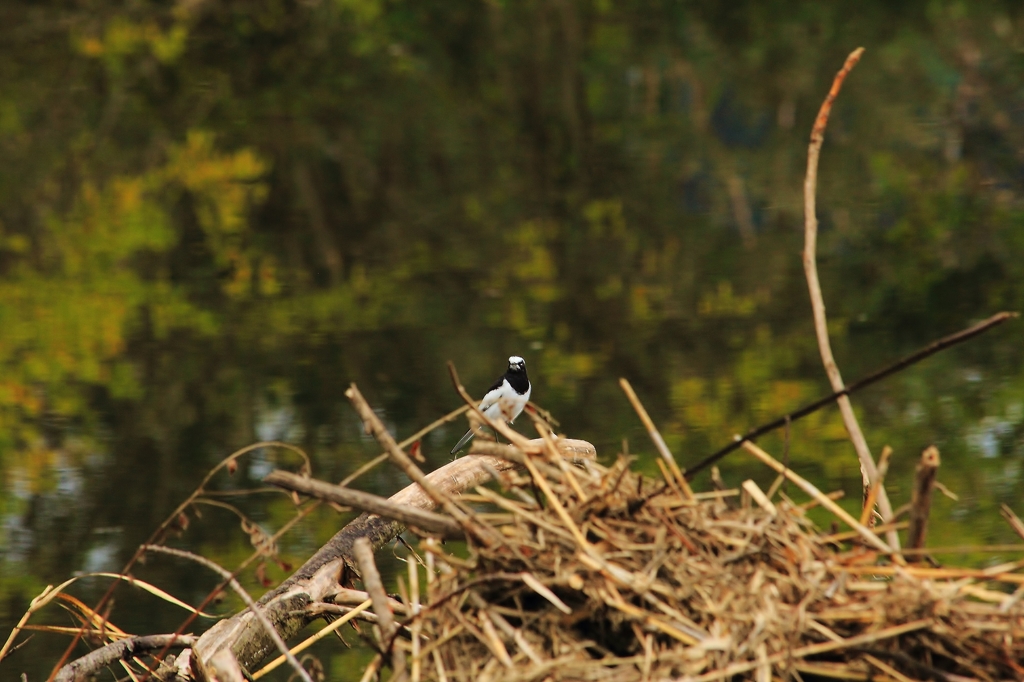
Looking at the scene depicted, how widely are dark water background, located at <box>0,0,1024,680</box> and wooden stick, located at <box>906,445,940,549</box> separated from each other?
14.7ft

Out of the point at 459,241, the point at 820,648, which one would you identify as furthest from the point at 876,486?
the point at 459,241

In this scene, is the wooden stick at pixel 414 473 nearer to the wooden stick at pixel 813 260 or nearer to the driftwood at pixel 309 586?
the wooden stick at pixel 813 260

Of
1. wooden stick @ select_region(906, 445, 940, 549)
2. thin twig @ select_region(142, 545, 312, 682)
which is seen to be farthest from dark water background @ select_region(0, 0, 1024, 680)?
wooden stick @ select_region(906, 445, 940, 549)

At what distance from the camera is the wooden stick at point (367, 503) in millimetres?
2457

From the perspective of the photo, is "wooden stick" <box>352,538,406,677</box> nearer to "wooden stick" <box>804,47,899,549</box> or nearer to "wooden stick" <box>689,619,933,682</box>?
"wooden stick" <box>689,619,933,682</box>

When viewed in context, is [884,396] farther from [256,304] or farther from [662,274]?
[256,304]

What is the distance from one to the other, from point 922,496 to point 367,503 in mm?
985

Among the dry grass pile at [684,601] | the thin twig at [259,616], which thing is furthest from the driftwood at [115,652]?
the dry grass pile at [684,601]

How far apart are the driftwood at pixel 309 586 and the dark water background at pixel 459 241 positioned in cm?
297

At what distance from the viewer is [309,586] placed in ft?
12.0

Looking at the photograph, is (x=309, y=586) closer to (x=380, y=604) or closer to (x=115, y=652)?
(x=115, y=652)

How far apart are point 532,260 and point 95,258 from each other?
15.5 ft

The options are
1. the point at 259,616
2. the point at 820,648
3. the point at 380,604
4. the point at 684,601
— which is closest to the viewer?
the point at 820,648

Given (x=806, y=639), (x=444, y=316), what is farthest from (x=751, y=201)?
(x=806, y=639)
